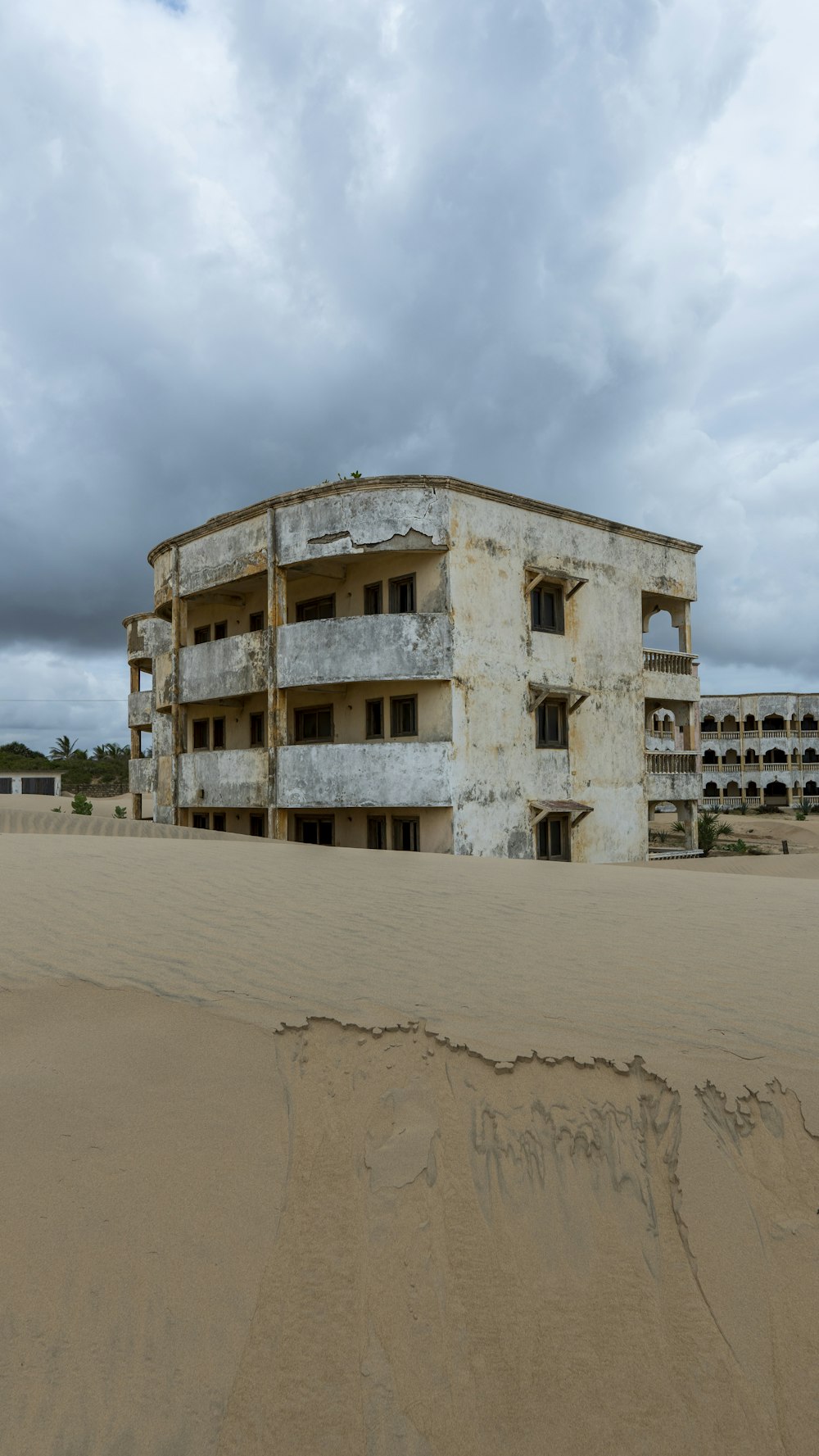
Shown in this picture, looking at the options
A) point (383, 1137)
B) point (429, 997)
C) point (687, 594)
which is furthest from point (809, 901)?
point (687, 594)

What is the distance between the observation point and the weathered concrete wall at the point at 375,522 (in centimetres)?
1978

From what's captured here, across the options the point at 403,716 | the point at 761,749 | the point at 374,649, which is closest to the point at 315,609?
the point at 374,649

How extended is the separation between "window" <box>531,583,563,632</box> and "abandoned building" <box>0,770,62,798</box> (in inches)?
1877

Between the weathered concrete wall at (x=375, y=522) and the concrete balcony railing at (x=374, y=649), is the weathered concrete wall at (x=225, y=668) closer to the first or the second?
the concrete balcony railing at (x=374, y=649)

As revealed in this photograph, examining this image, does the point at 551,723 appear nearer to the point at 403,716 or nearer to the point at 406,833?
the point at 403,716

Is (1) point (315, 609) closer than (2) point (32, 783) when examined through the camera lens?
Yes

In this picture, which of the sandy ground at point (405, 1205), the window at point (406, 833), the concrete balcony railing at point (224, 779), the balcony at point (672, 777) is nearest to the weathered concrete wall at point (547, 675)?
the balcony at point (672, 777)

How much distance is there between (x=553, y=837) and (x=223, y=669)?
10.3 metres

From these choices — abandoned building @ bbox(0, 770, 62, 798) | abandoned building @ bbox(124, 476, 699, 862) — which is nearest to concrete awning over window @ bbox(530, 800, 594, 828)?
abandoned building @ bbox(124, 476, 699, 862)

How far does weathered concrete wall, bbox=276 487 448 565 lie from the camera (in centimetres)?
1978

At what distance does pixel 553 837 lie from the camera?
22.0 m

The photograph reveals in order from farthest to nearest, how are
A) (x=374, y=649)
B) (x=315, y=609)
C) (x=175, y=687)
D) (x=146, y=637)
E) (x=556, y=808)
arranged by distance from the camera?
(x=146, y=637) → (x=175, y=687) → (x=315, y=609) → (x=556, y=808) → (x=374, y=649)

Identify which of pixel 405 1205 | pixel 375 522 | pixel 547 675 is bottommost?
pixel 405 1205

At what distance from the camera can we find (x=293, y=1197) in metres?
3.01
